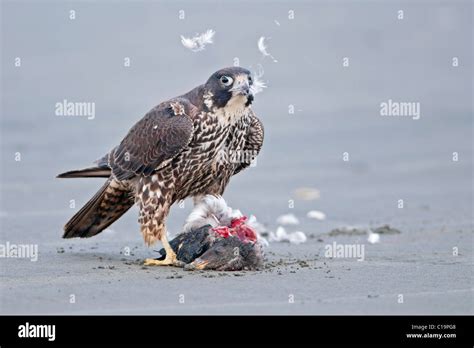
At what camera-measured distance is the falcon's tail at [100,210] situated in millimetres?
9438

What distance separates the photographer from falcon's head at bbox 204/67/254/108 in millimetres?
8672

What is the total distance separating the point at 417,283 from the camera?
8.20 m

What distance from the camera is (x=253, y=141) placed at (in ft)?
31.1

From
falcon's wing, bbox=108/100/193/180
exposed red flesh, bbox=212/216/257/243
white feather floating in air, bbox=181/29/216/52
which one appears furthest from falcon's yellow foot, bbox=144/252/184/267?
white feather floating in air, bbox=181/29/216/52

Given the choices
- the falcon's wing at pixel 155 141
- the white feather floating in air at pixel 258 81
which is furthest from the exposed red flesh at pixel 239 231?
the white feather floating in air at pixel 258 81

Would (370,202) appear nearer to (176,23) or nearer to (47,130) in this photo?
(47,130)

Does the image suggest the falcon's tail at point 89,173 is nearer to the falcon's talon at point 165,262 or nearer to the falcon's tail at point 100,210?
the falcon's tail at point 100,210

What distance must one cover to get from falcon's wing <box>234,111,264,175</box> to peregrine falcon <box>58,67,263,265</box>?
0.12m

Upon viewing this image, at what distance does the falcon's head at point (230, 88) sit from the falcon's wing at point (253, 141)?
1.95 feet

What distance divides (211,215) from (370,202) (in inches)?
157

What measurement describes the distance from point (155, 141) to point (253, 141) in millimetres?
965

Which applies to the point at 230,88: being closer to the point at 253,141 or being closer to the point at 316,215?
the point at 253,141

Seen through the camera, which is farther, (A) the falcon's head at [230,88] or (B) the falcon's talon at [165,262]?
(B) the falcon's talon at [165,262]

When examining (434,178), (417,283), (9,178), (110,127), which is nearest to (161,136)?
(417,283)
